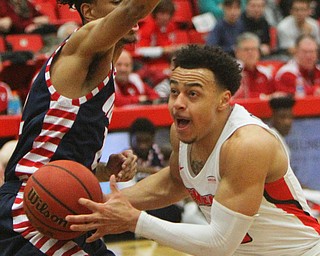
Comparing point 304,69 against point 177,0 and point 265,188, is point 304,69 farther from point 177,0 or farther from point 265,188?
point 265,188

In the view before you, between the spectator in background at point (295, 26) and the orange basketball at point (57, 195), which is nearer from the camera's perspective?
the orange basketball at point (57, 195)

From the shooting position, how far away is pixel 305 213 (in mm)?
3857

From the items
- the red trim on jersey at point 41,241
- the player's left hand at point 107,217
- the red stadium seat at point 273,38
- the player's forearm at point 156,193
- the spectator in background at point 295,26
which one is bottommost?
the red stadium seat at point 273,38

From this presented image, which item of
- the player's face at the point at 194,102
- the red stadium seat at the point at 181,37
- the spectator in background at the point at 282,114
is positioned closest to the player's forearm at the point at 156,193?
the player's face at the point at 194,102

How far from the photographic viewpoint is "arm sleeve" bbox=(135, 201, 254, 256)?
3.57m

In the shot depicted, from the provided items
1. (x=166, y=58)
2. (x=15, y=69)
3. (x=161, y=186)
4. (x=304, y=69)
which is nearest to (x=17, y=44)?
(x=15, y=69)

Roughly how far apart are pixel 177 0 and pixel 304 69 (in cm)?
267

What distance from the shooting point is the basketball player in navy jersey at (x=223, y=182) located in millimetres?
3559

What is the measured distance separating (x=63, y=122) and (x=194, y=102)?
575 millimetres

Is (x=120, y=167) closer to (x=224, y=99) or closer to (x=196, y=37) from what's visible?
(x=224, y=99)

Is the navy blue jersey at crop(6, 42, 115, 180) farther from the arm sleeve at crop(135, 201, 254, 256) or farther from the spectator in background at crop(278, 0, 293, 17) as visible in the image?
the spectator in background at crop(278, 0, 293, 17)

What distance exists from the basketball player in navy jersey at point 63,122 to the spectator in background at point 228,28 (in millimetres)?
7080

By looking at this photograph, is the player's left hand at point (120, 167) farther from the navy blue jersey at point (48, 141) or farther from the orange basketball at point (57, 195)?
the orange basketball at point (57, 195)

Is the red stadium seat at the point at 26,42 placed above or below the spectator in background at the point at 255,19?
above
